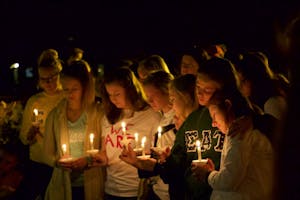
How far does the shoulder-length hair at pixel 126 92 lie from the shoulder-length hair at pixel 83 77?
0.24 metres

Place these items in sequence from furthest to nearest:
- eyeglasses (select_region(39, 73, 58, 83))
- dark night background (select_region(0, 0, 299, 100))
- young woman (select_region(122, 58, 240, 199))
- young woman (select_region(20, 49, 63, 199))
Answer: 1. dark night background (select_region(0, 0, 299, 100))
2. eyeglasses (select_region(39, 73, 58, 83))
3. young woman (select_region(20, 49, 63, 199))
4. young woman (select_region(122, 58, 240, 199))

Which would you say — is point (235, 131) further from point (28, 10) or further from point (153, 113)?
point (28, 10)

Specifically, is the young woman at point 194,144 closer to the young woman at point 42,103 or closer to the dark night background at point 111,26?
the young woman at point 42,103

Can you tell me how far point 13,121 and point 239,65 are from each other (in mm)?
3833

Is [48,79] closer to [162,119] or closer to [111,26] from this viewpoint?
[162,119]

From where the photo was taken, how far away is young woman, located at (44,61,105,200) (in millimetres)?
4656

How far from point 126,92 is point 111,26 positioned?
1547cm

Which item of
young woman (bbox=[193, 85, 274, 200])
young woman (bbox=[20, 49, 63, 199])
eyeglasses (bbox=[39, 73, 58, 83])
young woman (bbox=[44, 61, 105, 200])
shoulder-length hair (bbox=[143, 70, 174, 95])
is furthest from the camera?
eyeglasses (bbox=[39, 73, 58, 83])

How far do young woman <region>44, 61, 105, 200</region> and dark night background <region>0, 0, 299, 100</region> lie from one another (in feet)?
33.3

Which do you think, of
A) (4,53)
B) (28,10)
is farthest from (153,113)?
(28,10)

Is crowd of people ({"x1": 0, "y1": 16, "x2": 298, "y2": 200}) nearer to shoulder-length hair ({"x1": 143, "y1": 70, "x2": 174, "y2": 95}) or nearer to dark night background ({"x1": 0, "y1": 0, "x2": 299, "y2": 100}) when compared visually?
shoulder-length hair ({"x1": 143, "y1": 70, "x2": 174, "y2": 95})

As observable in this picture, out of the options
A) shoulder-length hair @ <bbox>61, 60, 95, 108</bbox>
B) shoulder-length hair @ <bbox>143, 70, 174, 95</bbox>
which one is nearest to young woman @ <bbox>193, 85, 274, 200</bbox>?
shoulder-length hair @ <bbox>143, 70, 174, 95</bbox>

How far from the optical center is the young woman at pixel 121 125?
14.5 feet

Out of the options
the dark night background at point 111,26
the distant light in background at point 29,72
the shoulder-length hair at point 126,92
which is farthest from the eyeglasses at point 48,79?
the distant light in background at point 29,72
